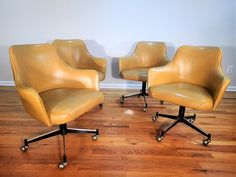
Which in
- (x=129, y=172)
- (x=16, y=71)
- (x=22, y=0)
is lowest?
(x=129, y=172)

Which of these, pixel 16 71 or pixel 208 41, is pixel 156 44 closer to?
pixel 208 41

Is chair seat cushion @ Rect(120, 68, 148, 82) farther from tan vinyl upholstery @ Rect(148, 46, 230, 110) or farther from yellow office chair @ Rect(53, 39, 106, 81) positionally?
tan vinyl upholstery @ Rect(148, 46, 230, 110)

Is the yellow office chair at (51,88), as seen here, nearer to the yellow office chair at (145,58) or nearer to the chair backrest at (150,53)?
the yellow office chair at (145,58)

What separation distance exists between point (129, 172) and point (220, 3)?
9.74 feet

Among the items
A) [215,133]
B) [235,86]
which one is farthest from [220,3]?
[215,133]

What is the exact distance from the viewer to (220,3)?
10.8 ft

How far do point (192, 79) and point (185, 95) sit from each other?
473 millimetres

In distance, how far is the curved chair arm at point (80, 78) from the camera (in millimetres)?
2055

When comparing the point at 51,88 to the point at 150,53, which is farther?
the point at 150,53

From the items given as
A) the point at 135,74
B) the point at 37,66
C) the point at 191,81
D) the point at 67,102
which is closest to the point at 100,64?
the point at 135,74

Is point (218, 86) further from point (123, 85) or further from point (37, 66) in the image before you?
point (123, 85)

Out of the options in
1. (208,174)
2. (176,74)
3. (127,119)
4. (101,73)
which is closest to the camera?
(208,174)

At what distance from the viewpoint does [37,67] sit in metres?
1.98

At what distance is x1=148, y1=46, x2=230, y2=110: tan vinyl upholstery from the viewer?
187 cm
